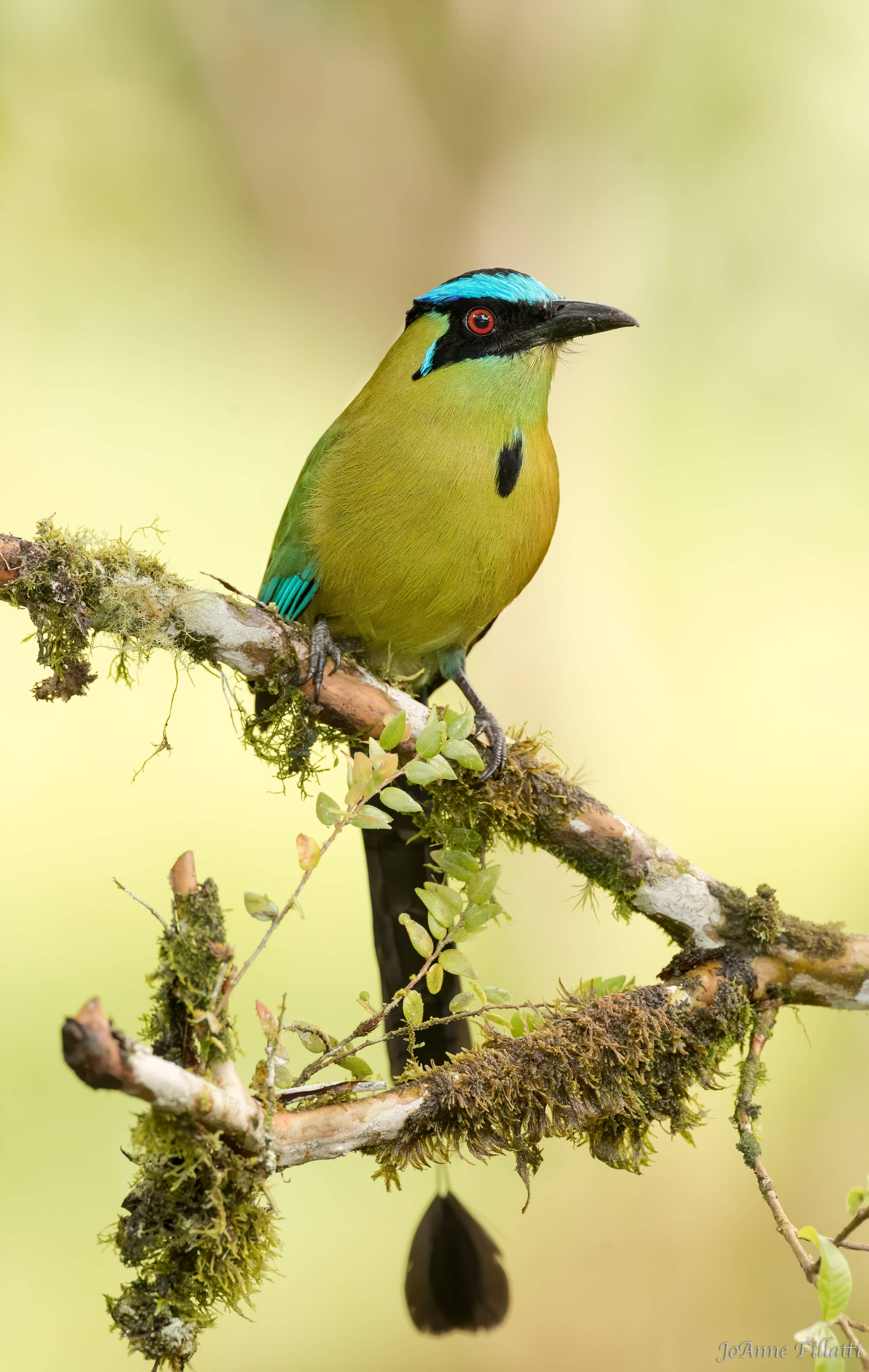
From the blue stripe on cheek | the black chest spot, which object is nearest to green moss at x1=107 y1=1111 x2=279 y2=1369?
the black chest spot

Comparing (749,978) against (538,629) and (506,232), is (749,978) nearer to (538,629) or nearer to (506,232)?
(538,629)

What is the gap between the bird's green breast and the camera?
2.27 meters

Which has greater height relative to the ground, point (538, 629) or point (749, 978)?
point (538, 629)

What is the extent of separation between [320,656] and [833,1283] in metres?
1.35

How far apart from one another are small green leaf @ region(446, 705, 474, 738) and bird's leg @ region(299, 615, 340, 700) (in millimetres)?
422

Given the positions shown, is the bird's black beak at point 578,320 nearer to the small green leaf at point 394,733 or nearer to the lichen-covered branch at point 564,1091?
the small green leaf at point 394,733

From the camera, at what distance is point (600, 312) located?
243 centimetres

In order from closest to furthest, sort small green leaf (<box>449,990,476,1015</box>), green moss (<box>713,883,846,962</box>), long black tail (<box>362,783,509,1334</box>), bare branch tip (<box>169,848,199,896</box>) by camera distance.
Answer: bare branch tip (<box>169,848,199,896</box>) < small green leaf (<box>449,990,476,1015</box>) < green moss (<box>713,883,846,962</box>) < long black tail (<box>362,783,509,1334</box>)

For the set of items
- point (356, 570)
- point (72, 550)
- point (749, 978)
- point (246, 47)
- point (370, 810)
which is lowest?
point (749, 978)

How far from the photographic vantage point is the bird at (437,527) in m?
2.21

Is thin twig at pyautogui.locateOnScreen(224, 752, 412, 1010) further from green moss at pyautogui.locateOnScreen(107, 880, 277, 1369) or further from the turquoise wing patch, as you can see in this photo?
the turquoise wing patch

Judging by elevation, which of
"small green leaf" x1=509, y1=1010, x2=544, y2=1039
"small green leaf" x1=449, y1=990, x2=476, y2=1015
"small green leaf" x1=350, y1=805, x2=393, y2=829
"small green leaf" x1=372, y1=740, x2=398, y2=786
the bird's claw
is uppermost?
Result: the bird's claw

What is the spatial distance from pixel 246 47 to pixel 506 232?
122cm

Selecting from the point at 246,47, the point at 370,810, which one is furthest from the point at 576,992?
the point at 246,47
